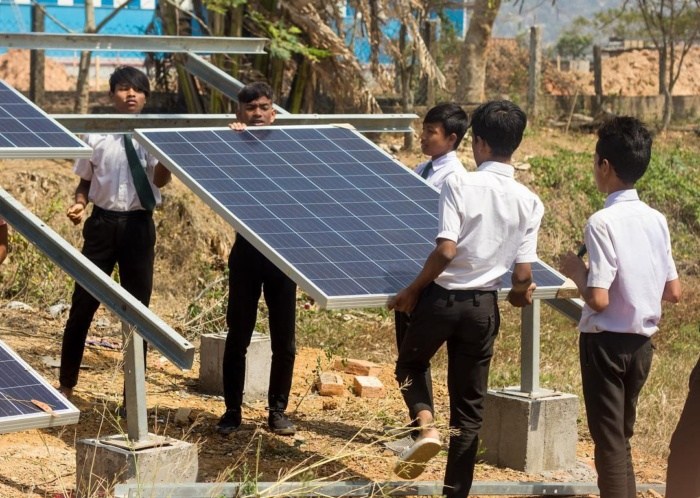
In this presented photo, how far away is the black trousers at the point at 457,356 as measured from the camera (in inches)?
227

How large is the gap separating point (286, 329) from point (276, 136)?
107cm

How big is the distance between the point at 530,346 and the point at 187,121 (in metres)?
2.32

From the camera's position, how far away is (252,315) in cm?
720

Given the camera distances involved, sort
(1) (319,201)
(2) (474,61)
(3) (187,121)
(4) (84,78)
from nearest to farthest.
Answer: (1) (319,201) < (3) (187,121) < (4) (84,78) < (2) (474,61)

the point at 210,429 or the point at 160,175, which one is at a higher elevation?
the point at 160,175

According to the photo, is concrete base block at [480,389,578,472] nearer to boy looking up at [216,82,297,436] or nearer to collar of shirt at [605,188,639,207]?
boy looking up at [216,82,297,436]

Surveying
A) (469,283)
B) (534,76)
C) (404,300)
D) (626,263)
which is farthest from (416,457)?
(534,76)

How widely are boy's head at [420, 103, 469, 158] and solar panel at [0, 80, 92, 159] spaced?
6.55 feet

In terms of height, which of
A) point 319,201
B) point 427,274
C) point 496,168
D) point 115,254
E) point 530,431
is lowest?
point 530,431

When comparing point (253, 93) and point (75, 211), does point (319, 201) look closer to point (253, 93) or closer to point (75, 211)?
point (253, 93)

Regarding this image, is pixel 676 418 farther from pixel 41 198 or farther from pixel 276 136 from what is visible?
pixel 41 198

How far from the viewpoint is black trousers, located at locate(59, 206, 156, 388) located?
23.9ft

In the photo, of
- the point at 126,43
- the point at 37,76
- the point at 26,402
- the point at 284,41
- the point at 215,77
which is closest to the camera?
the point at 26,402

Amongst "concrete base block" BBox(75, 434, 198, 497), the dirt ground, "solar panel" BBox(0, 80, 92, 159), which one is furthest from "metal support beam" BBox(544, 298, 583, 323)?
"solar panel" BBox(0, 80, 92, 159)
